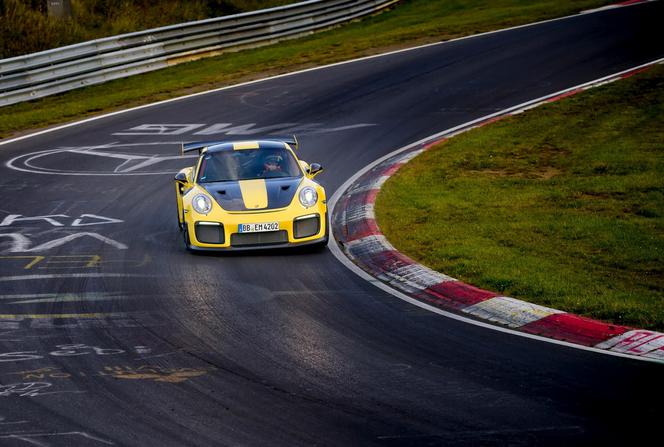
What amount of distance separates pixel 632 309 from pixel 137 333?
4349mm

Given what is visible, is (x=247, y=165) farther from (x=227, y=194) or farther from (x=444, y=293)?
(x=444, y=293)

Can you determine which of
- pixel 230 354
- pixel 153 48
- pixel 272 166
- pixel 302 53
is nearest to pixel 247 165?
pixel 272 166

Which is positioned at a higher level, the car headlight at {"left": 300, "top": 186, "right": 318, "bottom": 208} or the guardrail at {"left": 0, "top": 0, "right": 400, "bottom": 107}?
the guardrail at {"left": 0, "top": 0, "right": 400, "bottom": 107}

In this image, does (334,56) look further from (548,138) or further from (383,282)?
(383,282)

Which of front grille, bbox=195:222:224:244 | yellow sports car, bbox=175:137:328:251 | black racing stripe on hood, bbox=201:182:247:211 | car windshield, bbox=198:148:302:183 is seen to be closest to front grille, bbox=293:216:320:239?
yellow sports car, bbox=175:137:328:251

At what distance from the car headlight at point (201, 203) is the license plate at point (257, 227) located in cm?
57

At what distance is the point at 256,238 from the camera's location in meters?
12.6

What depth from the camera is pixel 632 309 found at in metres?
9.18

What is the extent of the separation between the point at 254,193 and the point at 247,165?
905 millimetres

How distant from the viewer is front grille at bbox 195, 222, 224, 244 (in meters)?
12.6

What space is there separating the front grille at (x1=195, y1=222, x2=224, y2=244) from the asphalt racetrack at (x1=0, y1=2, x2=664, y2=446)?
23 cm

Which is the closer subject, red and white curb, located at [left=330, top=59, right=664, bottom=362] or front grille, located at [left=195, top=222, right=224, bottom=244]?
red and white curb, located at [left=330, top=59, right=664, bottom=362]

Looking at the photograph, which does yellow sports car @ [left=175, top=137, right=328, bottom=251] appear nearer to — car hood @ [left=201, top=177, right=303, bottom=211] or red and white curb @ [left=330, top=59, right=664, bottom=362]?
car hood @ [left=201, top=177, right=303, bottom=211]

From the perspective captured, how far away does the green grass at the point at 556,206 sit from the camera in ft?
33.9
